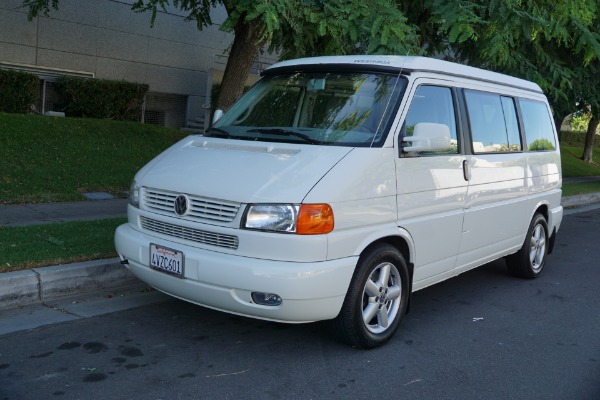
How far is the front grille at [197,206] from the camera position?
4324 millimetres

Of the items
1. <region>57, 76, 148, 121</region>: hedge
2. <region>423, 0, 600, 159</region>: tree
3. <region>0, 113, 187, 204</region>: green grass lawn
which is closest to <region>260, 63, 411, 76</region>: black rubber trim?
<region>423, 0, 600, 159</region>: tree

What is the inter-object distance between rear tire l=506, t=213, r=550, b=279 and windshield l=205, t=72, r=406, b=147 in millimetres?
3009

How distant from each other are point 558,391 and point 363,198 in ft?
5.84

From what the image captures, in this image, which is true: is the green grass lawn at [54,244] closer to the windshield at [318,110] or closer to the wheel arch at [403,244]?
the windshield at [318,110]

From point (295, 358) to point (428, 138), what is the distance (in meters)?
1.86

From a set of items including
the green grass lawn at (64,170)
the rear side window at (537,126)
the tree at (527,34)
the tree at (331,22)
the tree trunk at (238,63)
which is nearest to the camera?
the green grass lawn at (64,170)

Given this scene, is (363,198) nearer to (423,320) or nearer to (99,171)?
(423,320)

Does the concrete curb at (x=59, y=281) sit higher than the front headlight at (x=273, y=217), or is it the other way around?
the front headlight at (x=273, y=217)

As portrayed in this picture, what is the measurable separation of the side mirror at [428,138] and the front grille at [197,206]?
4.70 ft

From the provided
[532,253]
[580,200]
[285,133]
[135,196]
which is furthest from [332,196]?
[580,200]

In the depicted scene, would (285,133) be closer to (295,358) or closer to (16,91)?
(295,358)

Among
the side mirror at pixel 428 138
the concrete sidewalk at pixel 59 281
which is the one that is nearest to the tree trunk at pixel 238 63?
the concrete sidewalk at pixel 59 281

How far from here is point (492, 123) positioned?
625 centimetres

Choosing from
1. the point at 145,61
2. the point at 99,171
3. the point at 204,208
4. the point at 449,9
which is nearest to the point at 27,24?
the point at 145,61
